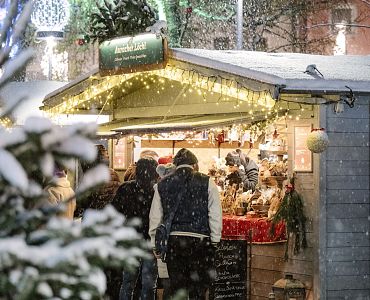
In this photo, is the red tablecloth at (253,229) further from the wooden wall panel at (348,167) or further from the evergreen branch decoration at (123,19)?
the evergreen branch decoration at (123,19)

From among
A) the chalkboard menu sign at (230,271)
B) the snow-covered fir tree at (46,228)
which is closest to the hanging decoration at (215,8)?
the chalkboard menu sign at (230,271)

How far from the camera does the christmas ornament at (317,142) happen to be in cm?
968

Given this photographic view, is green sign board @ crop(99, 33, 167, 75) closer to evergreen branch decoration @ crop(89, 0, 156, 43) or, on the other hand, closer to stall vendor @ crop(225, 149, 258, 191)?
evergreen branch decoration @ crop(89, 0, 156, 43)

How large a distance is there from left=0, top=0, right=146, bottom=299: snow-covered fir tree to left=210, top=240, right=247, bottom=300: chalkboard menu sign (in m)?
8.24

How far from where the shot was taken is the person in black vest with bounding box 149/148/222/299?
9.09m

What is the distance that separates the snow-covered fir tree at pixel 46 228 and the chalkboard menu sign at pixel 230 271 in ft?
27.0

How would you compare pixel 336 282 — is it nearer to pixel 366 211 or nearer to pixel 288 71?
pixel 366 211

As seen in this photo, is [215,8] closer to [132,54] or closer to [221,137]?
[221,137]

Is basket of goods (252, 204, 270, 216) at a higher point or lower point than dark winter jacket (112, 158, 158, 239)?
lower

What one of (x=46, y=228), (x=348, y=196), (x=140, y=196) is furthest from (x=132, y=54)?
(x=46, y=228)

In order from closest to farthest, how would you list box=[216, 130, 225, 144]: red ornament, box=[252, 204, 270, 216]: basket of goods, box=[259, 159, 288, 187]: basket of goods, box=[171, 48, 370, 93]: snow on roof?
box=[171, 48, 370, 93]: snow on roof
box=[252, 204, 270, 216]: basket of goods
box=[259, 159, 288, 187]: basket of goods
box=[216, 130, 225, 144]: red ornament

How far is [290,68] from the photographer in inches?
407

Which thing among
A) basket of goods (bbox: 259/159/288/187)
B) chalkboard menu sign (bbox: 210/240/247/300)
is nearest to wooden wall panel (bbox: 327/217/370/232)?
chalkboard menu sign (bbox: 210/240/247/300)

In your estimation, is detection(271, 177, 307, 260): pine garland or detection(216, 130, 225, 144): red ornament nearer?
detection(271, 177, 307, 260): pine garland
